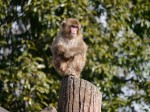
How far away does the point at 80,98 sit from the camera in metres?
4.72

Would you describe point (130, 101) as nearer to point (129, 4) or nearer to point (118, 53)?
point (118, 53)

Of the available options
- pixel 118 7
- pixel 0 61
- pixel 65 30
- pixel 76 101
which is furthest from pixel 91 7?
pixel 76 101

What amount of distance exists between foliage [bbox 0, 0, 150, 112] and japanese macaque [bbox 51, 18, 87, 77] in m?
2.26

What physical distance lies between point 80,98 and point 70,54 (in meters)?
2.50

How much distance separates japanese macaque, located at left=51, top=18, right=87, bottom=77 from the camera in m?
7.18

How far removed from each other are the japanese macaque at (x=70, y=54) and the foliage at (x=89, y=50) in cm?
226

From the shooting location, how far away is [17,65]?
10.1 m

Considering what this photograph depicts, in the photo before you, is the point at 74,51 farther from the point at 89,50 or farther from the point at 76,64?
the point at 89,50

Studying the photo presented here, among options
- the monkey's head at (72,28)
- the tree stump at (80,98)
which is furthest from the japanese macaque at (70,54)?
the tree stump at (80,98)

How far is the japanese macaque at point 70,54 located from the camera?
7176 millimetres

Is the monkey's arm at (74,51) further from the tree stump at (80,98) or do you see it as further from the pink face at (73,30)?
the tree stump at (80,98)

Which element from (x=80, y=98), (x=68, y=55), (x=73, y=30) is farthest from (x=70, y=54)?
(x=80, y=98)

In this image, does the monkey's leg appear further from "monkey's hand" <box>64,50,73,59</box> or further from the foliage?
the foliage

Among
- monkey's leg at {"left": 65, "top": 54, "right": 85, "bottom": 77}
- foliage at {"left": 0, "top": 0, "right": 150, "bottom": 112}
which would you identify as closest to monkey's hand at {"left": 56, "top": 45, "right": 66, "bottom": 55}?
monkey's leg at {"left": 65, "top": 54, "right": 85, "bottom": 77}
